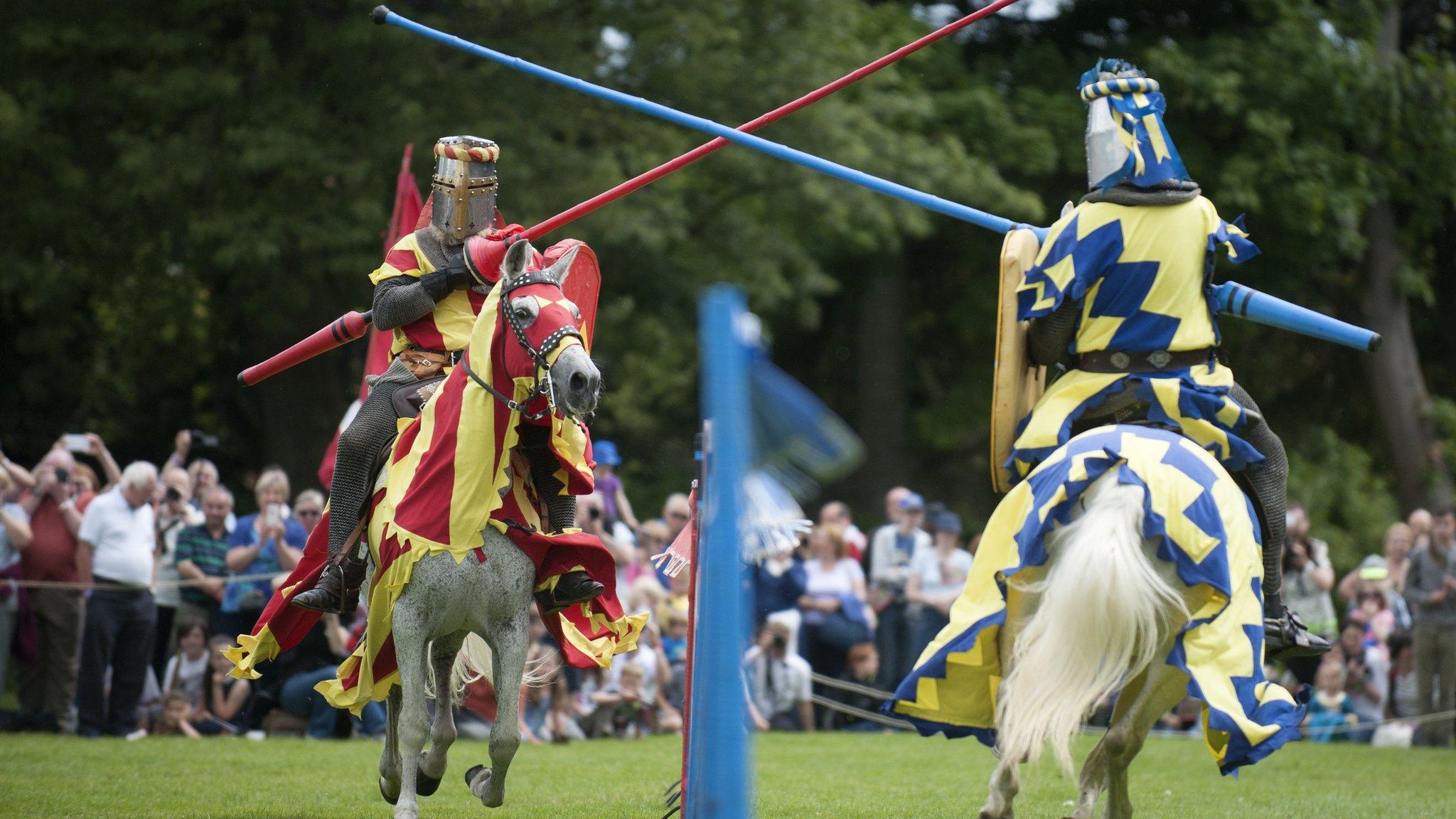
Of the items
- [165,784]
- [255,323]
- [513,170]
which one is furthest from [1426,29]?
[165,784]

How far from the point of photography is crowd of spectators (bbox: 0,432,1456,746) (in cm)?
1210

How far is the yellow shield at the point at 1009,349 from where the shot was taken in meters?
6.56

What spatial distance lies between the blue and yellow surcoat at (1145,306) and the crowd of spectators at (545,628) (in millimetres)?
5136

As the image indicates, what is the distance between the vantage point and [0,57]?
595 inches

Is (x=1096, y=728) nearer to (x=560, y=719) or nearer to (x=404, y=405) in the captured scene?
(x=560, y=719)

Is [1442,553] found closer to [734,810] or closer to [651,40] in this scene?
[651,40]

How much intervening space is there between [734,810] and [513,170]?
11.5m

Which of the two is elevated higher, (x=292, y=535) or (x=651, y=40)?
(x=651, y=40)

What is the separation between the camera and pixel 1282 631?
6.76 m

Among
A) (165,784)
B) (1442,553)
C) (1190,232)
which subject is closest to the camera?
(1190,232)

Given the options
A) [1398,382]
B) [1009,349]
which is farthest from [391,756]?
[1398,382]

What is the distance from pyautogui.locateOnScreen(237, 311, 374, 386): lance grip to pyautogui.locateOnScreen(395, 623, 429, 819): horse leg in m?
1.59

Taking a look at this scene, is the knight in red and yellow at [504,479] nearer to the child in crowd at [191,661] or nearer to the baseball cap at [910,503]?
the child in crowd at [191,661]

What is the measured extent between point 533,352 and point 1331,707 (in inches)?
394
